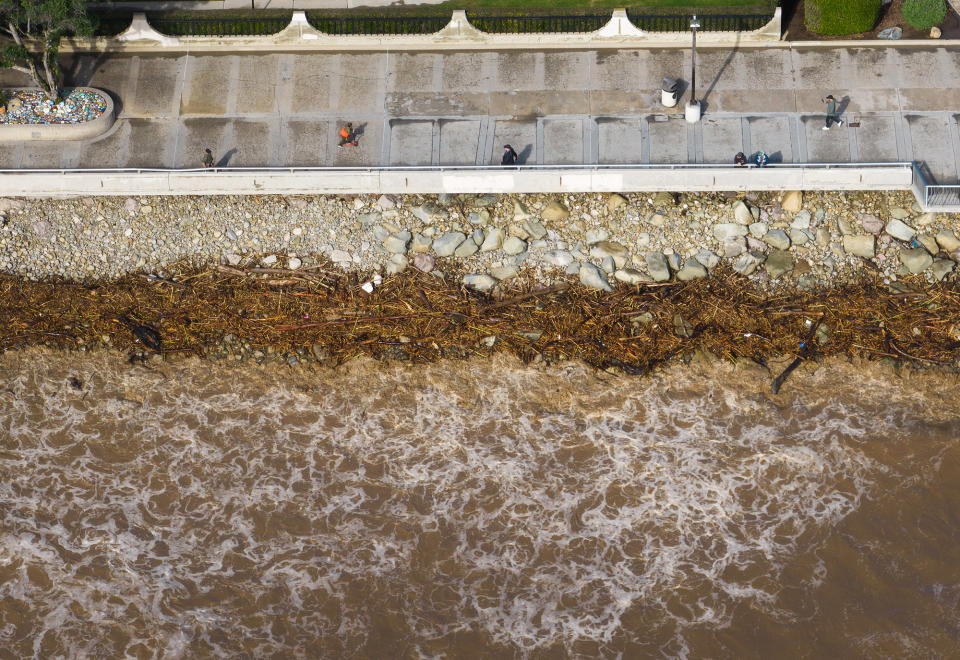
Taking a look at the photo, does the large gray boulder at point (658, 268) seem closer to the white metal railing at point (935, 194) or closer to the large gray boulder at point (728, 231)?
the large gray boulder at point (728, 231)

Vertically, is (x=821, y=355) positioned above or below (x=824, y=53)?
below

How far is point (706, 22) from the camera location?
113 feet

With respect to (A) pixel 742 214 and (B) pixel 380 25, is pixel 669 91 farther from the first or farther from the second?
(B) pixel 380 25

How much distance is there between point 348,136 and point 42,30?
11105mm

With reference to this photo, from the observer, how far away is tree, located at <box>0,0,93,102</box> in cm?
3156

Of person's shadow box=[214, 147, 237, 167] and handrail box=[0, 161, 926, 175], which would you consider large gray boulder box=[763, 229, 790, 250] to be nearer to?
handrail box=[0, 161, 926, 175]

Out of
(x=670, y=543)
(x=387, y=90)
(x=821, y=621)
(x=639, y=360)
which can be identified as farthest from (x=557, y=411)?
(x=387, y=90)

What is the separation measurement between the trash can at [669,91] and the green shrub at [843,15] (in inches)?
221

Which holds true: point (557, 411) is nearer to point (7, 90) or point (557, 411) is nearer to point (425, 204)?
point (425, 204)

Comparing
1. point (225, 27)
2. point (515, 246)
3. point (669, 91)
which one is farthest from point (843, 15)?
point (225, 27)

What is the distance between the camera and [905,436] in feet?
97.8

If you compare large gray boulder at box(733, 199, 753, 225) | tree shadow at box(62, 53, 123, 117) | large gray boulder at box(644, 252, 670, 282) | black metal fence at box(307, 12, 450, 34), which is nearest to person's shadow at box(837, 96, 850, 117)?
large gray boulder at box(733, 199, 753, 225)

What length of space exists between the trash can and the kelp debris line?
19.7ft

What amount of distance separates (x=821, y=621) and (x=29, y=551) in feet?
73.6
